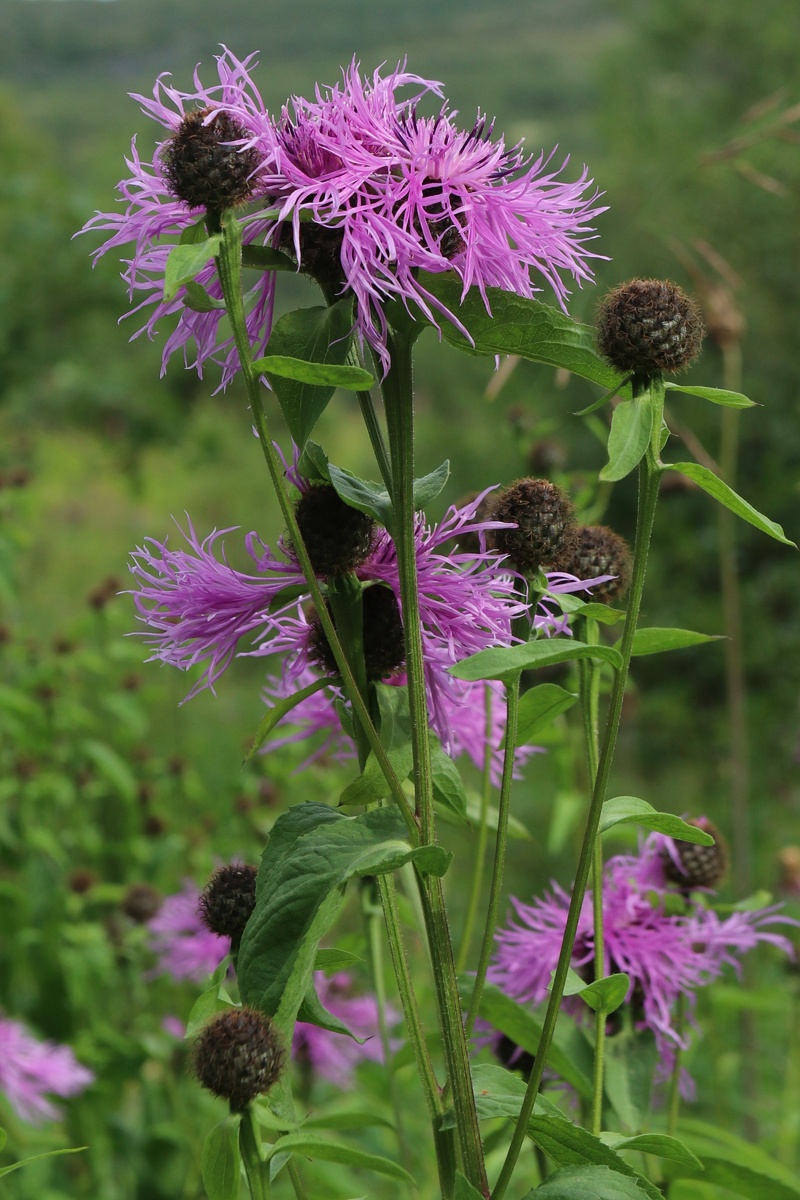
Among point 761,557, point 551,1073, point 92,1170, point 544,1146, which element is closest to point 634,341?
point 544,1146

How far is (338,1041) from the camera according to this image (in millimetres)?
2377

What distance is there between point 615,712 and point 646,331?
0.25 m

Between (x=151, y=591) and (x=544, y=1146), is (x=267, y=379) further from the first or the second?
(x=544, y=1146)

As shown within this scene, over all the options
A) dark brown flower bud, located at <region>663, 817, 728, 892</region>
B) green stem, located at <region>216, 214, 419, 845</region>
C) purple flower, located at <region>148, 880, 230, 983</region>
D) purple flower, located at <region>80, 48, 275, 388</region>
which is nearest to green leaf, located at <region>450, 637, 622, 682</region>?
green stem, located at <region>216, 214, 419, 845</region>

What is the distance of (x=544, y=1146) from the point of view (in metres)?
0.86

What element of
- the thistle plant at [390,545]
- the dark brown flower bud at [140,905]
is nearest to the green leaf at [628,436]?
the thistle plant at [390,545]

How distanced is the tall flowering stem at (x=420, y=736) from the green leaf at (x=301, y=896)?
0.04 m

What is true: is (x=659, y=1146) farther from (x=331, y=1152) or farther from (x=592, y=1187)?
(x=331, y=1152)

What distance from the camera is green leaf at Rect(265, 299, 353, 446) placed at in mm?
799

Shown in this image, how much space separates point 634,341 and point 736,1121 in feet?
9.43

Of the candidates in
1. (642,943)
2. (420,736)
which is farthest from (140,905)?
(420,736)

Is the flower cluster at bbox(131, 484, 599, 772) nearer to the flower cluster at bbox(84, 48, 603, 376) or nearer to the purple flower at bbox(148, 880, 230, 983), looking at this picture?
the flower cluster at bbox(84, 48, 603, 376)

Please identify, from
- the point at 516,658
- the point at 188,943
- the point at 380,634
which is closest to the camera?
the point at 516,658

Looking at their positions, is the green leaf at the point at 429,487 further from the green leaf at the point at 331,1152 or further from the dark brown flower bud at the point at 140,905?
the dark brown flower bud at the point at 140,905
